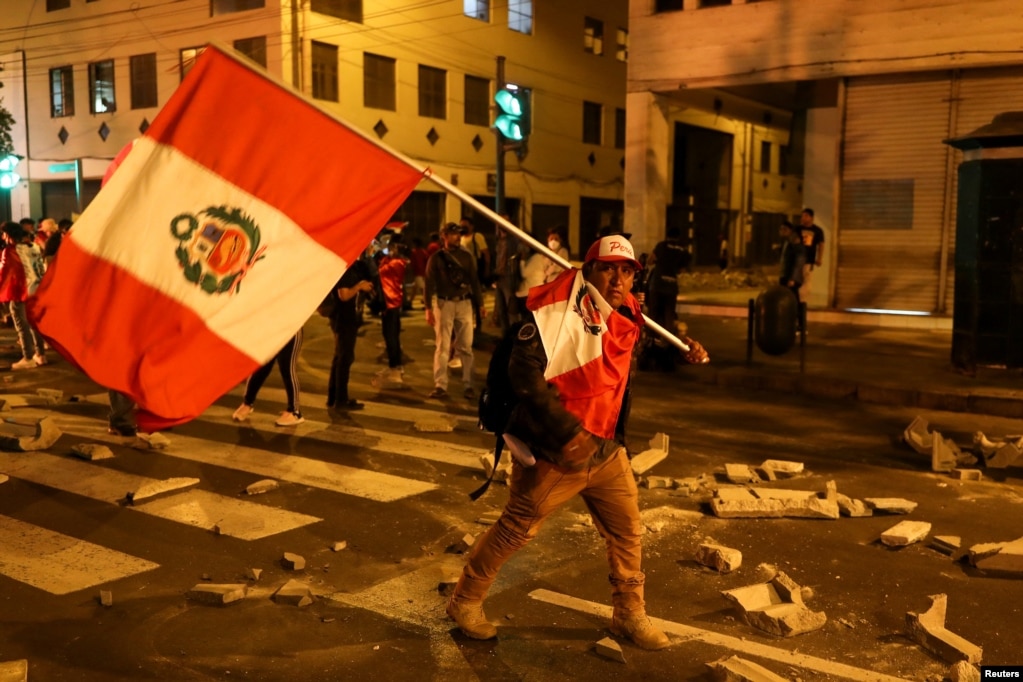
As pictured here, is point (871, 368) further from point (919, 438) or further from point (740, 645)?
point (740, 645)

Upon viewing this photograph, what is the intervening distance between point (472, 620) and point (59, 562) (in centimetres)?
265

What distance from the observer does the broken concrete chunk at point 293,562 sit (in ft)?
18.4

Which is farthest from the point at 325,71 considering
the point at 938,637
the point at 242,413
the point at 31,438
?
the point at 938,637

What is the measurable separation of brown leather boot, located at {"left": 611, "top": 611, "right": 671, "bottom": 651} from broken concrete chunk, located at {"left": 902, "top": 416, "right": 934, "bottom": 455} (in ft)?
16.0

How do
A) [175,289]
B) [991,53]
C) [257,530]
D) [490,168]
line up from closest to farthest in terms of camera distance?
A: [175,289] < [257,530] < [991,53] < [490,168]

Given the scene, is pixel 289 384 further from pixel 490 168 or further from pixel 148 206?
pixel 490 168

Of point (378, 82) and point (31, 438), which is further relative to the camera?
point (378, 82)

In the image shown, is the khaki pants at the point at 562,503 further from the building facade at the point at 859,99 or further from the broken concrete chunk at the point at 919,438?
the building facade at the point at 859,99

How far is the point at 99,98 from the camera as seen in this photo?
33188 mm

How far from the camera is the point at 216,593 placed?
16.6ft

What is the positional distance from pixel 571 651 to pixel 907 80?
16887mm

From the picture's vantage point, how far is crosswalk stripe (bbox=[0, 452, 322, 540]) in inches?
254

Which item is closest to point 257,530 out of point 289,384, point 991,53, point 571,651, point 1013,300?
point 571,651

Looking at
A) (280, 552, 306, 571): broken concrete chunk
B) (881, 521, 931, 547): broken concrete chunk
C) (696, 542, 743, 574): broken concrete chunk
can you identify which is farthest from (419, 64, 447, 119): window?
(696, 542, 743, 574): broken concrete chunk
